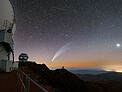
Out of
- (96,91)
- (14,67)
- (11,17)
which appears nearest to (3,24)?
(11,17)

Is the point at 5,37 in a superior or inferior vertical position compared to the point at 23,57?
superior

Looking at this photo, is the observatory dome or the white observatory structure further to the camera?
the observatory dome

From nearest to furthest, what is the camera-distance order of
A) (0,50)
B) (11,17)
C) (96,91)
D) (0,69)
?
1. (0,69)
2. (0,50)
3. (11,17)
4. (96,91)


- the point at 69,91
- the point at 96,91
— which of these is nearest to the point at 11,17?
the point at 69,91

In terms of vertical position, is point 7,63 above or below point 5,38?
below

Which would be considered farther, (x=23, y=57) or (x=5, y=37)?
(x=23, y=57)

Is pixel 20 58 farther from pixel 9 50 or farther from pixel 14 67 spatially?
pixel 9 50

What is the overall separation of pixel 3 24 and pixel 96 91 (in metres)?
34.9

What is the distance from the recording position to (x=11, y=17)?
2075cm

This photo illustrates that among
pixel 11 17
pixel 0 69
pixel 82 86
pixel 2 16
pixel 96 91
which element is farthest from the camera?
pixel 96 91

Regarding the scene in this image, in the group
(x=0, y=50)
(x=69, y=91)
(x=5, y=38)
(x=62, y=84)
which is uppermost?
(x=5, y=38)

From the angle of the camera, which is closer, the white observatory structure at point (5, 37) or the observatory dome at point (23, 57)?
the white observatory structure at point (5, 37)

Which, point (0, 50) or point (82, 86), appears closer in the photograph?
point (0, 50)

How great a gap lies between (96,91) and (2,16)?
118 feet
